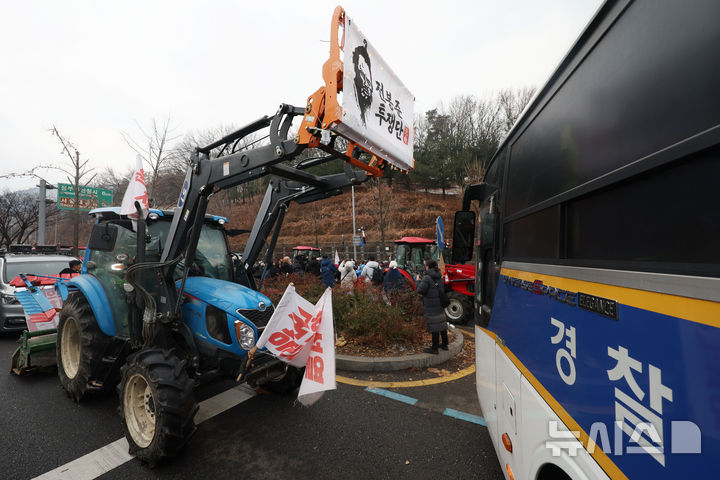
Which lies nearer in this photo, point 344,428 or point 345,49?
point 345,49

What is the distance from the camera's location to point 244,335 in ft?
10.9

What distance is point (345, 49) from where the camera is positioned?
242 cm

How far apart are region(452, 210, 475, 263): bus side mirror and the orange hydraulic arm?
154cm

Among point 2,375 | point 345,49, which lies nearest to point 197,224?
point 345,49

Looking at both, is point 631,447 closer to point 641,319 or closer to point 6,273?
point 641,319

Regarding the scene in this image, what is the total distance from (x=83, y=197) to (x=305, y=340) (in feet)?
59.5

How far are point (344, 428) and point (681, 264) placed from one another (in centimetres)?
356

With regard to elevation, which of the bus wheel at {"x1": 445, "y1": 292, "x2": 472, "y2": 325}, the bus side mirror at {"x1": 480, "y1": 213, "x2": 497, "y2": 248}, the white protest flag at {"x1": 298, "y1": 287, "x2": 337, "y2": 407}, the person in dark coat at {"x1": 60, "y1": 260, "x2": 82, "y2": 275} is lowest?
the bus wheel at {"x1": 445, "y1": 292, "x2": 472, "y2": 325}

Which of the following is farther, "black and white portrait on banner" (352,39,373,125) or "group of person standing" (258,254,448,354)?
"group of person standing" (258,254,448,354)

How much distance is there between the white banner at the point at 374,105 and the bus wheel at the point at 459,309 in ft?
20.1

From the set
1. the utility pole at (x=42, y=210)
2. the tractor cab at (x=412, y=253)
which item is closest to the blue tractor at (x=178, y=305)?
the tractor cab at (x=412, y=253)

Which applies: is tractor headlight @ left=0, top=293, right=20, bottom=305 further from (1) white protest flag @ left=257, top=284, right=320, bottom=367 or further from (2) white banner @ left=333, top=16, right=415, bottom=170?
(2) white banner @ left=333, top=16, right=415, bottom=170

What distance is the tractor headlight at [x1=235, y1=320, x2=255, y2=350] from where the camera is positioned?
3.30m

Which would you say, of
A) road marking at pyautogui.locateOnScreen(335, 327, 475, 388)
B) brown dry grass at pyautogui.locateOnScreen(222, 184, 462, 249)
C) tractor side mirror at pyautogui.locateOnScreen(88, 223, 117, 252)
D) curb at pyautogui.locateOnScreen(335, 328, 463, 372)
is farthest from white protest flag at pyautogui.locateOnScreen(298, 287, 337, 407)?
brown dry grass at pyautogui.locateOnScreen(222, 184, 462, 249)
